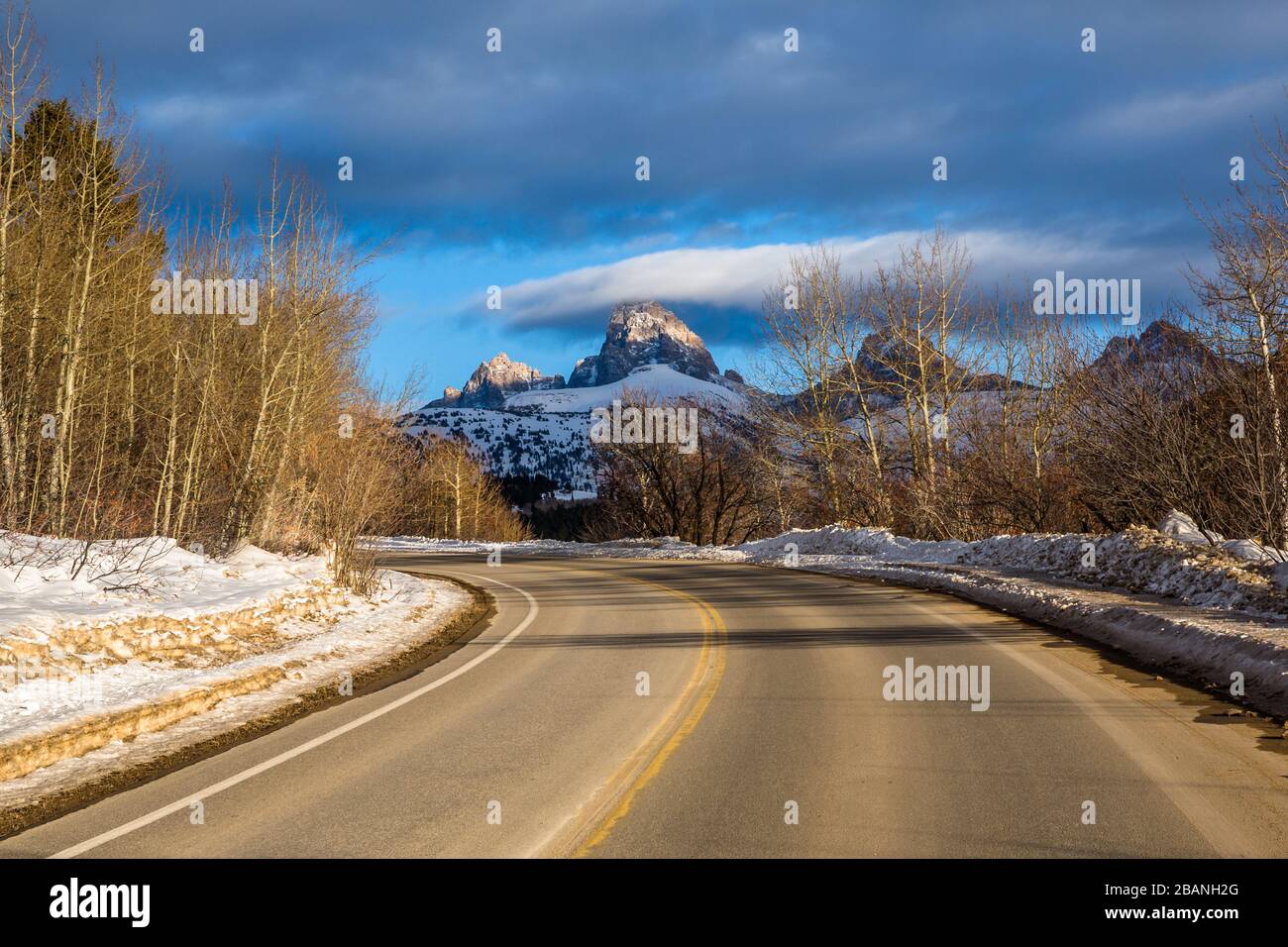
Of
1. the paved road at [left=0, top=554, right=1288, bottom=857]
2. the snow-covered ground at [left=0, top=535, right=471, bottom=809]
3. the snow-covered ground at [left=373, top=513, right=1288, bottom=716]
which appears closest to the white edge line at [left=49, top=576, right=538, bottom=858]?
the paved road at [left=0, top=554, right=1288, bottom=857]

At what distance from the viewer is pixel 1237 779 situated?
663cm

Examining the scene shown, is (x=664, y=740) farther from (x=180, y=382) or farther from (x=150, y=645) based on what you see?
(x=180, y=382)

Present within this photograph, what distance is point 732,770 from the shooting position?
713 centimetres

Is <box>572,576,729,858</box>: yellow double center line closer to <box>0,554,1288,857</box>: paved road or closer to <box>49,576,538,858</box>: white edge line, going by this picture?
<box>0,554,1288,857</box>: paved road

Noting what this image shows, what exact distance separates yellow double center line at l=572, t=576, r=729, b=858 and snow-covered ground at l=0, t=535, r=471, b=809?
402 cm

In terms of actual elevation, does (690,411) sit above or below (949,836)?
above

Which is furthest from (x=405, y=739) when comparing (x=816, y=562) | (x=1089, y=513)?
(x=1089, y=513)

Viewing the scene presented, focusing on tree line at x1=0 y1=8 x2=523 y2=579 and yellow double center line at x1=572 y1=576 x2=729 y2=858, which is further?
tree line at x1=0 y1=8 x2=523 y2=579

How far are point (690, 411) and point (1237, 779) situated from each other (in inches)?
1924

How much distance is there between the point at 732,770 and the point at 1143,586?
41.7ft

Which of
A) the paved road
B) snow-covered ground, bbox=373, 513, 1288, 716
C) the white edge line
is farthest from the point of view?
snow-covered ground, bbox=373, 513, 1288, 716

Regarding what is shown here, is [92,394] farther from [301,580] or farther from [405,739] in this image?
[405,739]

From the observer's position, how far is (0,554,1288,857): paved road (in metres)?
5.66

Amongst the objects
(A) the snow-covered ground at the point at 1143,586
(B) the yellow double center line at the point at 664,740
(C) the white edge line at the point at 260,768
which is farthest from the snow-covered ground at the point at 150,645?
(A) the snow-covered ground at the point at 1143,586
